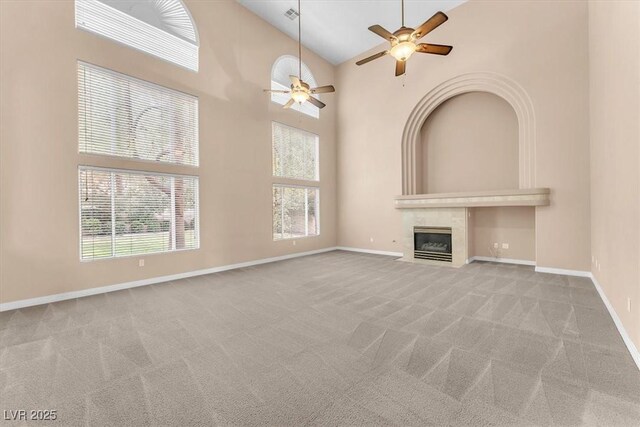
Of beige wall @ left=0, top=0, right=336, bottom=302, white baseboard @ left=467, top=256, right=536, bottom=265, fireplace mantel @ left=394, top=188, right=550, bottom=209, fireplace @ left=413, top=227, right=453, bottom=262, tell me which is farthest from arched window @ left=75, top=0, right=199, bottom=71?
white baseboard @ left=467, top=256, right=536, bottom=265

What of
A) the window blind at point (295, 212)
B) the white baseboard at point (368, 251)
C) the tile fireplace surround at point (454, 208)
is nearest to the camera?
the tile fireplace surround at point (454, 208)

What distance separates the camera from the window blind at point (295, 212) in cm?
757

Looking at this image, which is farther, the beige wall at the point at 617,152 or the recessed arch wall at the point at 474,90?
the recessed arch wall at the point at 474,90

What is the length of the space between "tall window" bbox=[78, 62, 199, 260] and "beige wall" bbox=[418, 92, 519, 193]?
6.18 meters

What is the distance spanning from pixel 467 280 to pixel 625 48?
3.73m

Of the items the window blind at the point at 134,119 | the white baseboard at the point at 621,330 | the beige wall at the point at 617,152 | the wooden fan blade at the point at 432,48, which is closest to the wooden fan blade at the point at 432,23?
the wooden fan blade at the point at 432,48

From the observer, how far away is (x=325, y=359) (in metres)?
2.46

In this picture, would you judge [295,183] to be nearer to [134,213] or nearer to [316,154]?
[316,154]

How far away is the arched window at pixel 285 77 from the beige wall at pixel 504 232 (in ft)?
18.4

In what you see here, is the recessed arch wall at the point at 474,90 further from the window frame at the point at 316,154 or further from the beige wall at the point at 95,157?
the beige wall at the point at 95,157

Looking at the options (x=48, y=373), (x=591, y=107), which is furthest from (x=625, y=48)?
(x=48, y=373)

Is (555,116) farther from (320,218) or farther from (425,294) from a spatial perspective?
(320,218)

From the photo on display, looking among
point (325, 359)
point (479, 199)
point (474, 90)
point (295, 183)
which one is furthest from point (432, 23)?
point (295, 183)

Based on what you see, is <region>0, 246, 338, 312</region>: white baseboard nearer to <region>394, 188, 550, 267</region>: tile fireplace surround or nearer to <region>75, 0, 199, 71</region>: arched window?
<region>394, 188, 550, 267</region>: tile fireplace surround
